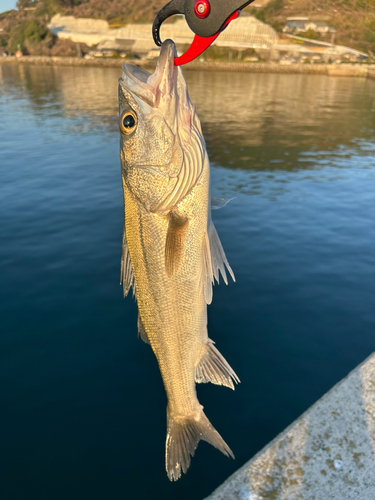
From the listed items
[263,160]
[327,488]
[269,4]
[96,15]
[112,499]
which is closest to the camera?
[327,488]

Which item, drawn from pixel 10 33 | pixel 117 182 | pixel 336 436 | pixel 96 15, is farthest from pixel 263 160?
pixel 10 33

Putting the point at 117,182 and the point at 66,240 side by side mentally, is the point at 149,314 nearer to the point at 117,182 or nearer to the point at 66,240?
the point at 66,240

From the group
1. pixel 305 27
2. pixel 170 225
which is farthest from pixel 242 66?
pixel 170 225

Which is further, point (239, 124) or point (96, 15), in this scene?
point (96, 15)

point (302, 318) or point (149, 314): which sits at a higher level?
point (149, 314)

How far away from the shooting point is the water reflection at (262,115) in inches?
878

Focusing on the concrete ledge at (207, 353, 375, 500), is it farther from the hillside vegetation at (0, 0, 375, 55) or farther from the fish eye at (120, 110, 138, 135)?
the hillside vegetation at (0, 0, 375, 55)

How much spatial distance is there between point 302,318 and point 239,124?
25460 mm

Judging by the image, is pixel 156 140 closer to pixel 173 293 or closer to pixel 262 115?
pixel 173 293

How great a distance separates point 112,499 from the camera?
4664 millimetres

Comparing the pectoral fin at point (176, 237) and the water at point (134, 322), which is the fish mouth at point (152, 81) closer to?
the pectoral fin at point (176, 237)

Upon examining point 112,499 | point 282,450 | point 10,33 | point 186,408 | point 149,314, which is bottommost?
point 112,499

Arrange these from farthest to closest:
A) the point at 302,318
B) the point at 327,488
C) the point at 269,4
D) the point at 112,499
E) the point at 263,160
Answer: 1. the point at 269,4
2. the point at 263,160
3. the point at 302,318
4. the point at 112,499
5. the point at 327,488

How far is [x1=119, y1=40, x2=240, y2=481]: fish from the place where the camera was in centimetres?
335
